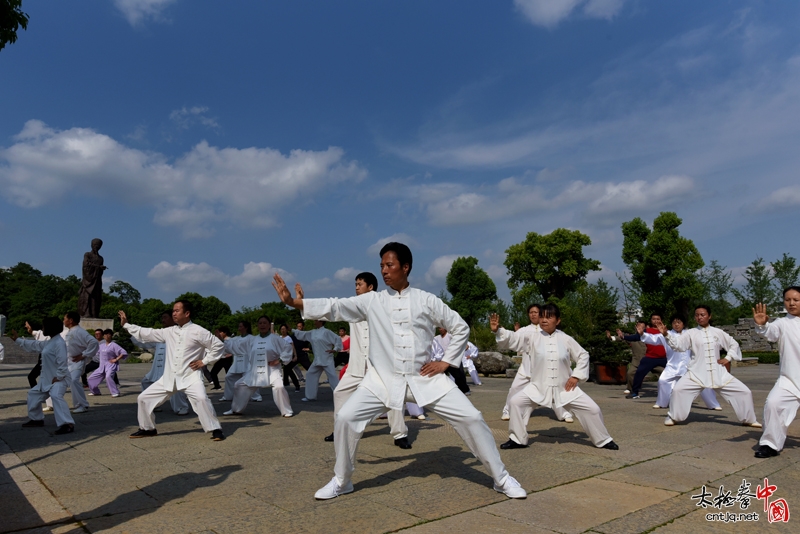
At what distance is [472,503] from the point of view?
399cm

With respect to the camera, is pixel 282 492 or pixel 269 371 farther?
pixel 269 371

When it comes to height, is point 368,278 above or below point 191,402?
above

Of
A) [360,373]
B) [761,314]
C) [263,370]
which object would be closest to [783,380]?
[761,314]

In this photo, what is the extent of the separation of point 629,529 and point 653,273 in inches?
1291

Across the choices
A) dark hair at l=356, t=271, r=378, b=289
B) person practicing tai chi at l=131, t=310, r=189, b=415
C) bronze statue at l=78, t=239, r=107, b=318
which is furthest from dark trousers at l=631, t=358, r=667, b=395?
bronze statue at l=78, t=239, r=107, b=318

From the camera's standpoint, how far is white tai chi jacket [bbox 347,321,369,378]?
6984 millimetres

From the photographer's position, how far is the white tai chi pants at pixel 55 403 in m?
7.47

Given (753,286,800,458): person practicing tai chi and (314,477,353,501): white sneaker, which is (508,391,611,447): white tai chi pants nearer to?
(753,286,800,458): person practicing tai chi

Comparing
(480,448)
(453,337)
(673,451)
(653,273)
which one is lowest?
(673,451)

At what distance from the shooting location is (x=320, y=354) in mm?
11438

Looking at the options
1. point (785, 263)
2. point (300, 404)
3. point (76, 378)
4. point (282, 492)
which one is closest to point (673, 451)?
point (282, 492)

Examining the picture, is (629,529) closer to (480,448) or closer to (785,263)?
(480,448)

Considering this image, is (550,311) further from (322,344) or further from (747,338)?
(747,338)

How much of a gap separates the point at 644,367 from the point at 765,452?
5574 millimetres
